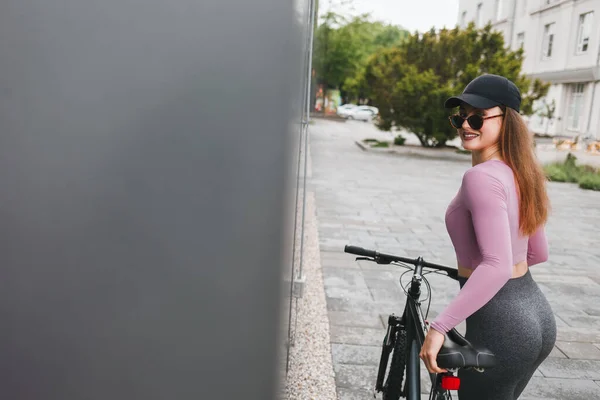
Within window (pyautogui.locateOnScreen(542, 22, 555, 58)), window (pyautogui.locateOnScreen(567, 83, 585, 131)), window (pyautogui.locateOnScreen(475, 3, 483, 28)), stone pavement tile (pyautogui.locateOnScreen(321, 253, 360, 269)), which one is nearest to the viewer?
stone pavement tile (pyautogui.locateOnScreen(321, 253, 360, 269))

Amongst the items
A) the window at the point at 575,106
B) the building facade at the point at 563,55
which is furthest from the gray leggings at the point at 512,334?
the window at the point at 575,106

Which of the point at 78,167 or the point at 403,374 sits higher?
the point at 78,167

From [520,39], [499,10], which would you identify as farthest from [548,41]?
[499,10]

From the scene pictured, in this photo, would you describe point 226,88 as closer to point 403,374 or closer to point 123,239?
point 123,239

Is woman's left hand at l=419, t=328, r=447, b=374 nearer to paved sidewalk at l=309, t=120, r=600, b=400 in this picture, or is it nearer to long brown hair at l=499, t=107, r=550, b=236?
long brown hair at l=499, t=107, r=550, b=236

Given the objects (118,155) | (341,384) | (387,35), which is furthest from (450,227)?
(387,35)

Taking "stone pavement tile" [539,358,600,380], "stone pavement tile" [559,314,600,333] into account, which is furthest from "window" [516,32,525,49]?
"stone pavement tile" [539,358,600,380]

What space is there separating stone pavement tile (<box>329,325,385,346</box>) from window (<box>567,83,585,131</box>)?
30628mm

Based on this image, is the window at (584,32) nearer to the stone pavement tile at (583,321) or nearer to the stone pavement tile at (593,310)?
the stone pavement tile at (593,310)

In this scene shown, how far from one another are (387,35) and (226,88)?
78.0m

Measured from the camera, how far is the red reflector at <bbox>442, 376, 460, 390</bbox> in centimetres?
174

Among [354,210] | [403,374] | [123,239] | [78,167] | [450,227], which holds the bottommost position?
[354,210]

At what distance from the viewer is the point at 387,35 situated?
7488cm

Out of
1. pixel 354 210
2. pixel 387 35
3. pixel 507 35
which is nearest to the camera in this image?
pixel 354 210
